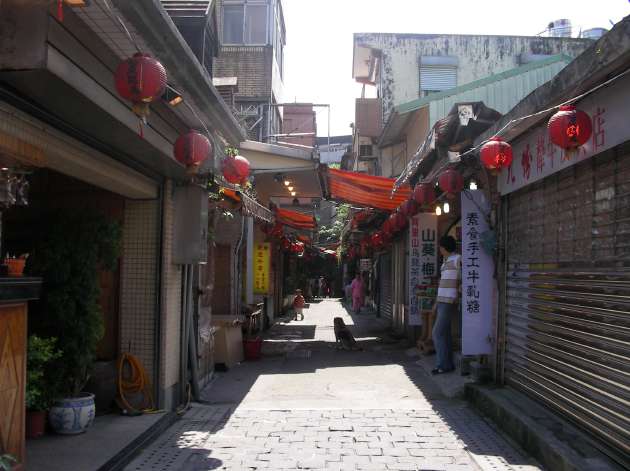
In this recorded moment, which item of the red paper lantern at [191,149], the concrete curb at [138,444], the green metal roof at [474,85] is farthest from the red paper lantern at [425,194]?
the green metal roof at [474,85]

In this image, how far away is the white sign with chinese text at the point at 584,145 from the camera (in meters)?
5.28

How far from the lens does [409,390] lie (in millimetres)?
10008

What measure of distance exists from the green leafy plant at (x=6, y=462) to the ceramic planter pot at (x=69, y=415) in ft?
6.45

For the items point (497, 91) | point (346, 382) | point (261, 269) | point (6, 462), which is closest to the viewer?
point (6, 462)

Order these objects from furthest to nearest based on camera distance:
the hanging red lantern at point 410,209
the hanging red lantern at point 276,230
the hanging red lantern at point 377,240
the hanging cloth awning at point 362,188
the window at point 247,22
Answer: the window at point 247,22 < the hanging red lantern at point 377,240 < the hanging red lantern at point 276,230 < the hanging cloth awning at point 362,188 < the hanging red lantern at point 410,209

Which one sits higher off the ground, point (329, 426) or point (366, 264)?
point (366, 264)

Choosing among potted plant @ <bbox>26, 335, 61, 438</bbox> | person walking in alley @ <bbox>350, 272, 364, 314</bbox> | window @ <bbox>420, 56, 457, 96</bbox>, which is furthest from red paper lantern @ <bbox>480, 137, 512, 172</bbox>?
person walking in alley @ <bbox>350, 272, 364, 314</bbox>

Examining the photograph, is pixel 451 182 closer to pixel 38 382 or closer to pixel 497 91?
pixel 38 382

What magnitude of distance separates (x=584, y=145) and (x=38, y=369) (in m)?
5.57

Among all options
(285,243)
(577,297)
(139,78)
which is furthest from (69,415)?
(285,243)

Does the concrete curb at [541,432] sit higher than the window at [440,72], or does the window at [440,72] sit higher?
the window at [440,72]

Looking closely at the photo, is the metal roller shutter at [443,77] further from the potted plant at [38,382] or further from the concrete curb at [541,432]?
the potted plant at [38,382]

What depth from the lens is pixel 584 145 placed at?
5.96 metres

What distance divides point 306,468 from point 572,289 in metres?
3.28
